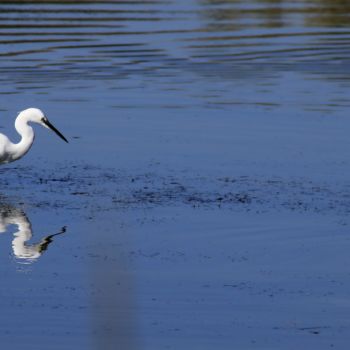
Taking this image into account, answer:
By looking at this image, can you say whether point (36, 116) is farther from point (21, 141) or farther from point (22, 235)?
point (22, 235)

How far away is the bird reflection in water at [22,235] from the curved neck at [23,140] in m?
1.48

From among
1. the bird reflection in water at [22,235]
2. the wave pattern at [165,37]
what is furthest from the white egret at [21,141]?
the wave pattern at [165,37]

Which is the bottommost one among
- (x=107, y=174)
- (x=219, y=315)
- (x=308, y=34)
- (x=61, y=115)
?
(x=219, y=315)

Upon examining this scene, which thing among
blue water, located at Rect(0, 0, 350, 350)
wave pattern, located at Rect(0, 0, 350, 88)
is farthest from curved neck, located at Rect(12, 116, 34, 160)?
wave pattern, located at Rect(0, 0, 350, 88)

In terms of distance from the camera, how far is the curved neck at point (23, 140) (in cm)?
1298

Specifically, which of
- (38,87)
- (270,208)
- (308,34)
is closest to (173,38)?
(308,34)

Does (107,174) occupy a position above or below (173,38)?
below

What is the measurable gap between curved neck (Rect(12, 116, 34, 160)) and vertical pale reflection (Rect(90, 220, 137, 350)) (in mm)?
2580

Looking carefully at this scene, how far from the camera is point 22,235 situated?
34.3 ft

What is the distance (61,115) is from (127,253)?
6.75 meters

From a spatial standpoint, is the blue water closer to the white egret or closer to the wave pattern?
the wave pattern

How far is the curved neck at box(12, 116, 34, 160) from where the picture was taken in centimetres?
1298

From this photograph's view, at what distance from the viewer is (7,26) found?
26297 millimetres

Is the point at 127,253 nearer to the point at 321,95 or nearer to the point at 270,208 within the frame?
the point at 270,208
